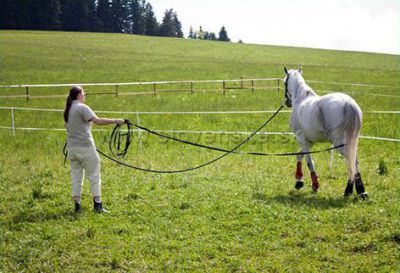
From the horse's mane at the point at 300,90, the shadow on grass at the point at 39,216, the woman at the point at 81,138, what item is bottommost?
the shadow on grass at the point at 39,216

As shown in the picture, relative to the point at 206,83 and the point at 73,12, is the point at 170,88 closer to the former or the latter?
the point at 206,83

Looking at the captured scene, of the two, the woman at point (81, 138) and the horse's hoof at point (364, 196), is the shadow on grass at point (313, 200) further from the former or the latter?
the woman at point (81, 138)

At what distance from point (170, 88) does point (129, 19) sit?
3309cm

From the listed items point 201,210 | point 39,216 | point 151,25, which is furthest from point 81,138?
Answer: point 151,25

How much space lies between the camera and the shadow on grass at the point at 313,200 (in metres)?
8.16

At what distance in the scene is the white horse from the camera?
828 cm

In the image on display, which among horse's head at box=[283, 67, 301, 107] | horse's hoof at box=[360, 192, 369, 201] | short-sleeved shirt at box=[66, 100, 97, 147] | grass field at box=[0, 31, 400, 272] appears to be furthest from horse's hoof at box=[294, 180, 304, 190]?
short-sleeved shirt at box=[66, 100, 97, 147]

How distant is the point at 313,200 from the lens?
855cm

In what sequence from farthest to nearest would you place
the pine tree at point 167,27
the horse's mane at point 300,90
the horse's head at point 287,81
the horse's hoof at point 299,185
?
the pine tree at point 167,27
the horse's head at point 287,81
the horse's mane at point 300,90
the horse's hoof at point 299,185

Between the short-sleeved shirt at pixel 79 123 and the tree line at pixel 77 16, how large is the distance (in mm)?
47529

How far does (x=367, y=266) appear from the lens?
570cm

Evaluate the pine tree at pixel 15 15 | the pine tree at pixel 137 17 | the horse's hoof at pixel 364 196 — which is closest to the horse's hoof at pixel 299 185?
the horse's hoof at pixel 364 196

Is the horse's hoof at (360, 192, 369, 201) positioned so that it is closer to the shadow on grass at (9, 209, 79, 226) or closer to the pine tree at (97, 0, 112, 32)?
the shadow on grass at (9, 209, 79, 226)

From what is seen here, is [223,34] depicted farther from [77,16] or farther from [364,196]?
[364,196]
